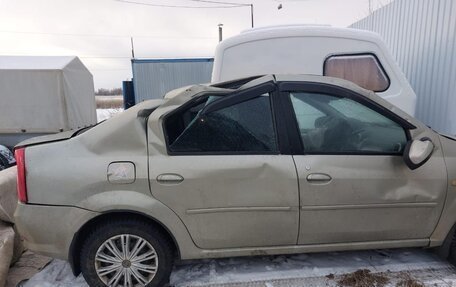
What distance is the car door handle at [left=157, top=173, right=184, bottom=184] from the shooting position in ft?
7.82

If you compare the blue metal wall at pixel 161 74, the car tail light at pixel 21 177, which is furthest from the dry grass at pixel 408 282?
the blue metal wall at pixel 161 74

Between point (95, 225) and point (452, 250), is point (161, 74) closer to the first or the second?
point (95, 225)

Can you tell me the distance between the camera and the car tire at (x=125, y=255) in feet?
7.97

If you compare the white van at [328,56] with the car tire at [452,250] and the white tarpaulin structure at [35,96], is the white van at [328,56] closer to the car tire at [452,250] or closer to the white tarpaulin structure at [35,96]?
the car tire at [452,250]

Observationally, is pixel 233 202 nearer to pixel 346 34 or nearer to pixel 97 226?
pixel 97 226

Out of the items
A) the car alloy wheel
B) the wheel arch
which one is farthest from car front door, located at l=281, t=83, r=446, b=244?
the car alloy wheel

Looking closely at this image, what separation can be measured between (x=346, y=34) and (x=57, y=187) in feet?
12.6

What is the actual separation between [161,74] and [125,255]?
39.1ft

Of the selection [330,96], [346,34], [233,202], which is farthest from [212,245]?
[346,34]

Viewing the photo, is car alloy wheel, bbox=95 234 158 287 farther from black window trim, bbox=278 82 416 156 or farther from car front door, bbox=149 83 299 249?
black window trim, bbox=278 82 416 156

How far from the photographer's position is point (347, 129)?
2641 millimetres

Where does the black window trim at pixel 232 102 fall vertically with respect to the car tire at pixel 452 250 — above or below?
above

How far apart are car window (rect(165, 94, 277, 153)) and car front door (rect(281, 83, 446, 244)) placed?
250 mm

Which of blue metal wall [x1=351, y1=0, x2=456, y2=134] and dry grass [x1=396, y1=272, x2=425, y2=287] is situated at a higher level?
blue metal wall [x1=351, y1=0, x2=456, y2=134]
